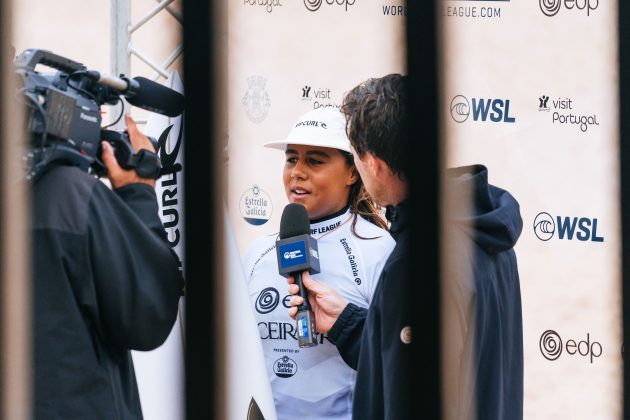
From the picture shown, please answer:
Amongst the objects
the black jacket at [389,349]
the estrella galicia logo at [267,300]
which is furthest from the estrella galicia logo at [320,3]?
the black jacket at [389,349]

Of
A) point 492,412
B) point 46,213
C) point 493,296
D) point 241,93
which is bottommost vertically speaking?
point 492,412

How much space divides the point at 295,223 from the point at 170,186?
38cm

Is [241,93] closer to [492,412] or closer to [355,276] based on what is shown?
[355,276]

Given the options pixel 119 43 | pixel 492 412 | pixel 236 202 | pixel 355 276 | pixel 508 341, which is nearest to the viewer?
pixel 492 412

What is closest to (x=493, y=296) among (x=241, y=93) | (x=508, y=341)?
(x=508, y=341)

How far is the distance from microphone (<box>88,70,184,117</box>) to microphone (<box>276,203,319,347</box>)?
55cm

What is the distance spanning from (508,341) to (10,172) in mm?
1119

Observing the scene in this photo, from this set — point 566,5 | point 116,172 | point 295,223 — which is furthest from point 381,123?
point 566,5

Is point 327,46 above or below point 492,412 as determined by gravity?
above

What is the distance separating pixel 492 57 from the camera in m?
3.44

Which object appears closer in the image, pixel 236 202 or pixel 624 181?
pixel 624 181

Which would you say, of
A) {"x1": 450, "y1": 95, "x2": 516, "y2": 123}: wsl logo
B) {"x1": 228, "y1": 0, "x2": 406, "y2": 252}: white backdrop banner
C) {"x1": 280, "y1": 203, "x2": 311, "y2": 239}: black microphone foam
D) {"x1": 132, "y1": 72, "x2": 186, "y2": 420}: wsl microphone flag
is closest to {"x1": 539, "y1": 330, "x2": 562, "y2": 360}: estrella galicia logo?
{"x1": 450, "y1": 95, "x2": 516, "y2": 123}: wsl logo

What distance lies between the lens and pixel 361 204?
2.86 metres

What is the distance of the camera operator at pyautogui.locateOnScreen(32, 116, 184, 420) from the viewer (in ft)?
5.86
